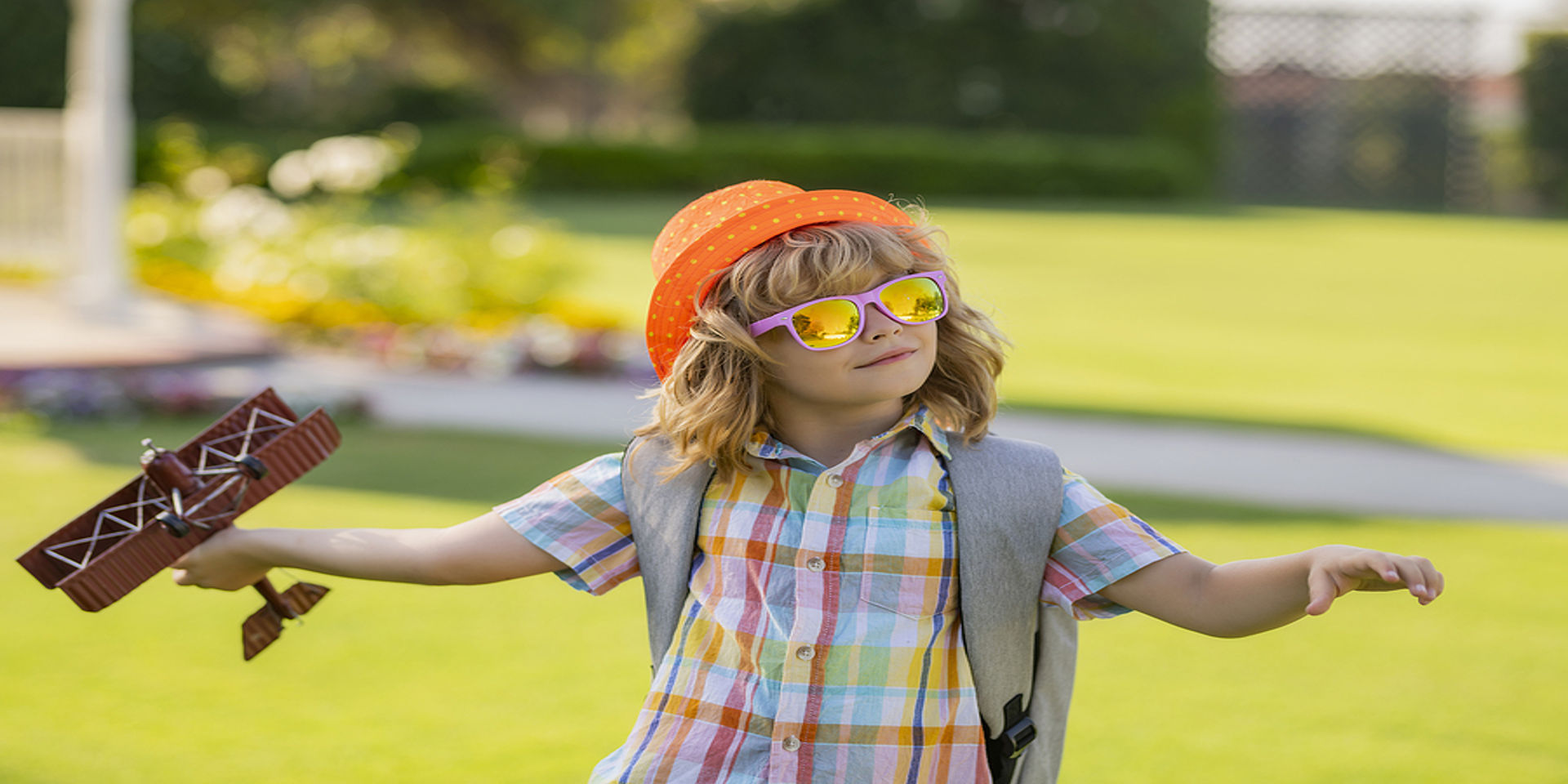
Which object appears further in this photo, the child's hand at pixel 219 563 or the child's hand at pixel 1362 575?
the child's hand at pixel 219 563

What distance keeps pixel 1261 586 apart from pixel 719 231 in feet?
2.75

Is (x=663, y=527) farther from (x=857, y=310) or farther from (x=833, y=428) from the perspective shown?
(x=857, y=310)

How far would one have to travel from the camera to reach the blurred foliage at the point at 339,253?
387 inches

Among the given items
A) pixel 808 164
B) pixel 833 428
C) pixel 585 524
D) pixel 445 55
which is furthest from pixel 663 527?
pixel 445 55

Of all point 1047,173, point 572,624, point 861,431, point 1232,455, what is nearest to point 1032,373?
point 1232,455

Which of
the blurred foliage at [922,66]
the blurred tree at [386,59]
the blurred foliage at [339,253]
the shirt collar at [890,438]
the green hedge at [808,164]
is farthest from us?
the blurred foliage at [922,66]

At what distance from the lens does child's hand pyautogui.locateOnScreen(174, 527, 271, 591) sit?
2.13 metres

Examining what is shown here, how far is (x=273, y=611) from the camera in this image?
88.7 inches

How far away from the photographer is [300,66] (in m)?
54.6

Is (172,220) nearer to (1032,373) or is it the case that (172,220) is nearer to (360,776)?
(1032,373)

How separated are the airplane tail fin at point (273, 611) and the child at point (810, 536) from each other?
2.2 inches

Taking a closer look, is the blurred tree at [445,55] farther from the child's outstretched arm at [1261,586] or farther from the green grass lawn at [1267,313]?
the child's outstretched arm at [1261,586]

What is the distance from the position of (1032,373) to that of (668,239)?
6.79 m

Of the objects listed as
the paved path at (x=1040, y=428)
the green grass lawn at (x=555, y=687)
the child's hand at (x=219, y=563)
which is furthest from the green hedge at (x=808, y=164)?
the child's hand at (x=219, y=563)
